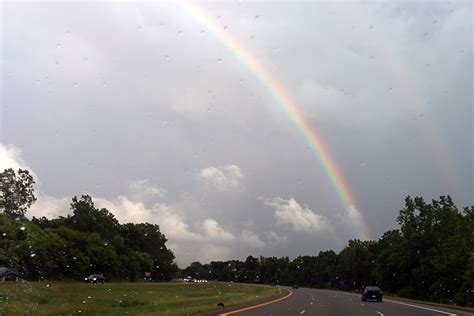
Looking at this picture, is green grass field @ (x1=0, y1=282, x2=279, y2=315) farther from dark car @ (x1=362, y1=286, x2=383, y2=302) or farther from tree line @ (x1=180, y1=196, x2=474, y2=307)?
tree line @ (x1=180, y1=196, x2=474, y2=307)

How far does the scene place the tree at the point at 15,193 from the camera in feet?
264

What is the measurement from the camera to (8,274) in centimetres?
4888

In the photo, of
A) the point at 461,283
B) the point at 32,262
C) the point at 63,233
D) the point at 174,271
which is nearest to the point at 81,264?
the point at 63,233

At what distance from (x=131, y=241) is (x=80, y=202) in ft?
139

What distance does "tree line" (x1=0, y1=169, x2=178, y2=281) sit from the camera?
62.7 m

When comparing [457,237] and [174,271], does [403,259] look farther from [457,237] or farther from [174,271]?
[174,271]

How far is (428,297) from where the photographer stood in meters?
80.1

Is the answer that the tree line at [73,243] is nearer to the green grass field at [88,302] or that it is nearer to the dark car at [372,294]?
the green grass field at [88,302]

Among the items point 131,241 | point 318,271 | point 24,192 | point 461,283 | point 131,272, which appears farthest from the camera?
point 318,271

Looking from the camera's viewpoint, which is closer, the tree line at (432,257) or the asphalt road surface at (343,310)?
the asphalt road surface at (343,310)

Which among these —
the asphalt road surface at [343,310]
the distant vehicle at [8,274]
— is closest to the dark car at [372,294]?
the asphalt road surface at [343,310]

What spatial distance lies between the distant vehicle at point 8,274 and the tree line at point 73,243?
4.35 feet

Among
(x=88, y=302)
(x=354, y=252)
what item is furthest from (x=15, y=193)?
(x=354, y=252)

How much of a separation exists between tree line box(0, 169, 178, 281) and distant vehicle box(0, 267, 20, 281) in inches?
52.2
